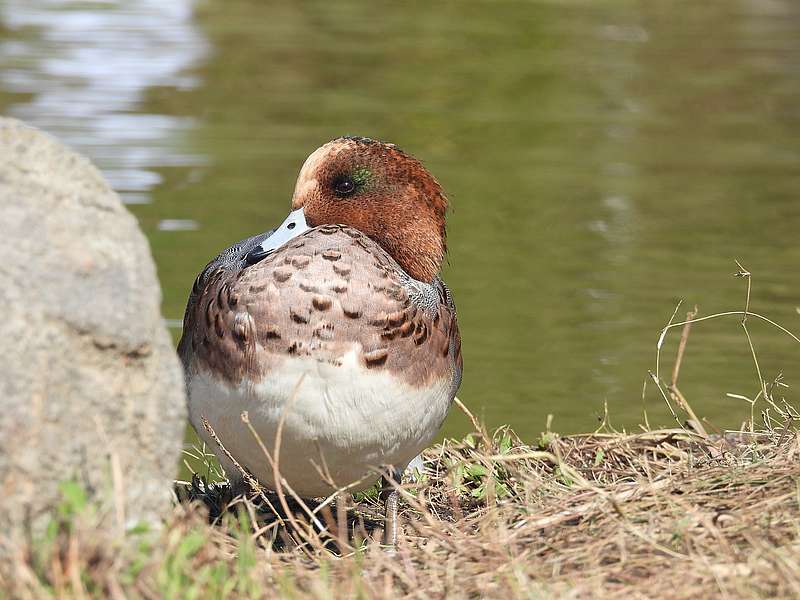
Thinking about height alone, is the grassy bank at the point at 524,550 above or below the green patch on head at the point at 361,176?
below

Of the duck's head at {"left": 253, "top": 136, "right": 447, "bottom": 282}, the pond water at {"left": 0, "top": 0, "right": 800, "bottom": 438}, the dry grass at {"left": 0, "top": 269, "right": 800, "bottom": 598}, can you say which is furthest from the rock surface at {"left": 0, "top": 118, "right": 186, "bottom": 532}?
the pond water at {"left": 0, "top": 0, "right": 800, "bottom": 438}

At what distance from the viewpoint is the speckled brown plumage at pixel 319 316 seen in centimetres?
388

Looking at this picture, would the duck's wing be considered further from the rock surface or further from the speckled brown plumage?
the rock surface

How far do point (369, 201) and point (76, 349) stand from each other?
4.96 feet

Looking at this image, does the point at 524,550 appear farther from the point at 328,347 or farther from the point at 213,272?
Result: the point at 213,272

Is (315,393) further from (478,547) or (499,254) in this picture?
(499,254)

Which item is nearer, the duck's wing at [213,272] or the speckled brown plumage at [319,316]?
the speckled brown plumage at [319,316]

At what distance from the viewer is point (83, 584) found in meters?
2.95

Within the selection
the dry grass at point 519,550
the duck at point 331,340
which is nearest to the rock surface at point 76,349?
the dry grass at point 519,550

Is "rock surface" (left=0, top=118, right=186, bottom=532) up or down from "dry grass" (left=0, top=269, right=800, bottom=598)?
up

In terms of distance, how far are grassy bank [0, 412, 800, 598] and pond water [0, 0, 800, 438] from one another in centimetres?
232

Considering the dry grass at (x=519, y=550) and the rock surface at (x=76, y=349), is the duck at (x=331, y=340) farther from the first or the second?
the rock surface at (x=76, y=349)

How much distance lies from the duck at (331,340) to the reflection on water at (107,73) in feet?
19.6

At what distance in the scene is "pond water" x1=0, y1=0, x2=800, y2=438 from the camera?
7.57 metres
